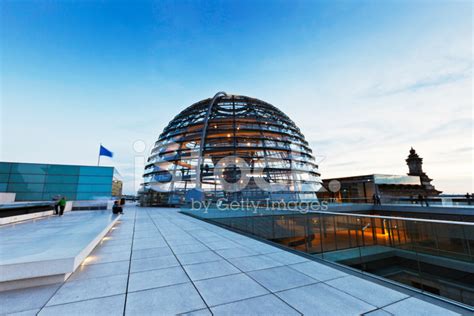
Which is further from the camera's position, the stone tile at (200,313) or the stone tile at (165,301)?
the stone tile at (165,301)

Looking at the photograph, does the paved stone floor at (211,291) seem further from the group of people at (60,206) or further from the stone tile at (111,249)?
the group of people at (60,206)

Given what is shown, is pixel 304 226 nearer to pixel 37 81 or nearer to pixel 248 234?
pixel 248 234

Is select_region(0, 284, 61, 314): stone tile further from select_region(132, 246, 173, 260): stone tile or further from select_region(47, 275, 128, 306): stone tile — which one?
select_region(132, 246, 173, 260): stone tile

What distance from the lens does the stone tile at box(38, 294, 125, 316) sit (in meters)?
2.65

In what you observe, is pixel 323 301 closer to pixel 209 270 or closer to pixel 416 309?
pixel 416 309

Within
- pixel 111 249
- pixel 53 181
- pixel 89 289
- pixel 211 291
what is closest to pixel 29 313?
pixel 89 289

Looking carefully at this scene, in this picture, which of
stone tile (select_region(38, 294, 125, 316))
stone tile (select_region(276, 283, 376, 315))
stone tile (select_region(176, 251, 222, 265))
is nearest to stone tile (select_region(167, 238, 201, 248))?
stone tile (select_region(176, 251, 222, 265))

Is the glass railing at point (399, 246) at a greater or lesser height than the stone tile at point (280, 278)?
greater

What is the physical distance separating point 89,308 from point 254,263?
3.37 m

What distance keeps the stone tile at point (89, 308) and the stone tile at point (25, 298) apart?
0.32 metres

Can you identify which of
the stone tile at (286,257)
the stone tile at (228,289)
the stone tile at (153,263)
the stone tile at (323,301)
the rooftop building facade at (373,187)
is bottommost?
the stone tile at (286,257)

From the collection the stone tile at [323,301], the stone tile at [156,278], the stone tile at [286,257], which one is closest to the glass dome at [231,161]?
the stone tile at [286,257]

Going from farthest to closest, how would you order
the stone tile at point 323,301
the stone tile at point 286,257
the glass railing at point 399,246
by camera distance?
the stone tile at point 286,257 < the glass railing at point 399,246 < the stone tile at point 323,301

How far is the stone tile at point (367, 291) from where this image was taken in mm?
2982
